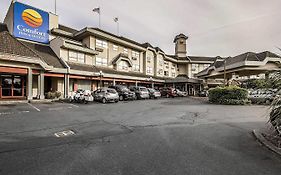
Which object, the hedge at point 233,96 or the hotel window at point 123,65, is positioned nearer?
the hedge at point 233,96

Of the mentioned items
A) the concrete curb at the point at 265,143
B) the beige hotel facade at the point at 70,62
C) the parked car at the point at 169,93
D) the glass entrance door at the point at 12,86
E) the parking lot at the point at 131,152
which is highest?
the beige hotel facade at the point at 70,62

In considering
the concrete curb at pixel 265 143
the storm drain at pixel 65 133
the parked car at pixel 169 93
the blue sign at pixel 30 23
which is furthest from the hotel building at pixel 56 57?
the concrete curb at pixel 265 143

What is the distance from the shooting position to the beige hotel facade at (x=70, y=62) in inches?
707

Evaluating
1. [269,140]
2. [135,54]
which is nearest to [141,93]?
[135,54]

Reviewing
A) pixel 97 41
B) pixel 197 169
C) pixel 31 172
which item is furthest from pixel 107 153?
pixel 97 41

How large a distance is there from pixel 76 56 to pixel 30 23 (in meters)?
7.13

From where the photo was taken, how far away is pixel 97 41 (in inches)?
1141

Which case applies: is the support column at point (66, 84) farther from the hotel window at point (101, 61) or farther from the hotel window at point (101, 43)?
the hotel window at point (101, 43)

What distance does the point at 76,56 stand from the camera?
25484 millimetres

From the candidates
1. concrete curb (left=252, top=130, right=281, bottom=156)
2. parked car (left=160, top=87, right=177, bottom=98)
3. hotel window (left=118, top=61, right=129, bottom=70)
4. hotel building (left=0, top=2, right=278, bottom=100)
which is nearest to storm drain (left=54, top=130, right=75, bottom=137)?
concrete curb (left=252, top=130, right=281, bottom=156)

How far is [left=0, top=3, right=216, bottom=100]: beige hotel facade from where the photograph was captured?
707 inches

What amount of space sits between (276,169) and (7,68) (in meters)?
20.2

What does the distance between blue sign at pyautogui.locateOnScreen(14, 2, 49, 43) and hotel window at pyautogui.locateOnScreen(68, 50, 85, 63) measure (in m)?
4.04

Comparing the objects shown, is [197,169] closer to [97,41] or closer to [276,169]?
[276,169]
